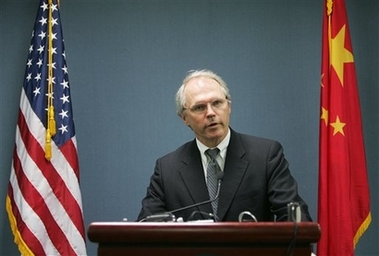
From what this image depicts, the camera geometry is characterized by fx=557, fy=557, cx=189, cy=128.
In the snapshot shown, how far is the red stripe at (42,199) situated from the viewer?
133 inches

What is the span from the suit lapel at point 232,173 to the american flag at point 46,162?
1.32 meters

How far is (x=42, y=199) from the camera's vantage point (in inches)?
133

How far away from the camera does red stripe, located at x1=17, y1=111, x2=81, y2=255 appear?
338cm

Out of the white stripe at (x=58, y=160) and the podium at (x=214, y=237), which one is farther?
the white stripe at (x=58, y=160)

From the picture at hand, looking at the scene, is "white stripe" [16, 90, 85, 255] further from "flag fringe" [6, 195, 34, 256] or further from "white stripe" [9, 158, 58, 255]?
"flag fringe" [6, 195, 34, 256]

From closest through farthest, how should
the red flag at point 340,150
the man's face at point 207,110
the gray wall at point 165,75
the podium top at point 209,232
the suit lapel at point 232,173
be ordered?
the podium top at point 209,232
the suit lapel at point 232,173
the man's face at point 207,110
the red flag at point 340,150
the gray wall at point 165,75

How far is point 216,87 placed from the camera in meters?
2.61

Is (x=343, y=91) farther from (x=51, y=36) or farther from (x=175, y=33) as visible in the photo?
(x=51, y=36)

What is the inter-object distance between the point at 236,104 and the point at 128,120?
29.2 inches

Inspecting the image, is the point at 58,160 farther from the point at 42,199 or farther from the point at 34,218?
the point at 34,218

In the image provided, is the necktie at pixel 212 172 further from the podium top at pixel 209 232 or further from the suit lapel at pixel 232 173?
the podium top at pixel 209 232

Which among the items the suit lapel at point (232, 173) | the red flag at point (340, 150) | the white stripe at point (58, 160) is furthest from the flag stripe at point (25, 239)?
the red flag at point (340, 150)

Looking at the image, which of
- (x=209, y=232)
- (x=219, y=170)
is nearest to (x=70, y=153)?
(x=219, y=170)

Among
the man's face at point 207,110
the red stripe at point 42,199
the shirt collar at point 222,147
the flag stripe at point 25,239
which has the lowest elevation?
the flag stripe at point 25,239
